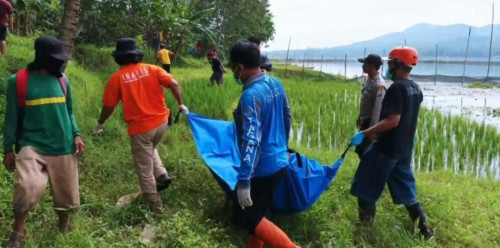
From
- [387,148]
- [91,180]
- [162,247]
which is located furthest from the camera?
[91,180]

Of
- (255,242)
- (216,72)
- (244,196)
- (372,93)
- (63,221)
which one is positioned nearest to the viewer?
(244,196)

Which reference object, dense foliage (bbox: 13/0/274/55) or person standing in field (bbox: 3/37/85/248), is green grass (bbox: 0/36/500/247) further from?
dense foliage (bbox: 13/0/274/55)

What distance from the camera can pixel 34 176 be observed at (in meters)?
2.57

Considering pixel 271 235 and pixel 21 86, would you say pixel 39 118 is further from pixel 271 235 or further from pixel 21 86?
pixel 271 235

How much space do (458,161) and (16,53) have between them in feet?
22.8

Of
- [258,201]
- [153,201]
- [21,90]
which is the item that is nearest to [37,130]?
[21,90]

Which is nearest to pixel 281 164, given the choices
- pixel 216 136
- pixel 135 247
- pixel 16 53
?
pixel 216 136

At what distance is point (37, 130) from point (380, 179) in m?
2.34

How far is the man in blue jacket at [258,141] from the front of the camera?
254 centimetres

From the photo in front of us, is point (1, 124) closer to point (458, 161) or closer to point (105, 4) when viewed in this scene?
point (105, 4)

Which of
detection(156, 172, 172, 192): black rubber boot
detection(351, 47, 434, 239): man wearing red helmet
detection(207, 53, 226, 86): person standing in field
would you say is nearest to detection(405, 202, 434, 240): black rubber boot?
detection(351, 47, 434, 239): man wearing red helmet

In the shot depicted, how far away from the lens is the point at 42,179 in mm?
2621

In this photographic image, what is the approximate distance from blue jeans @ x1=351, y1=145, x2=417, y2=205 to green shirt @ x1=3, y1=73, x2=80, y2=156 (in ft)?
6.89

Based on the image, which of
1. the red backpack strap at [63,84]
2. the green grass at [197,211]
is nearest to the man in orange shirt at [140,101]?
the green grass at [197,211]
